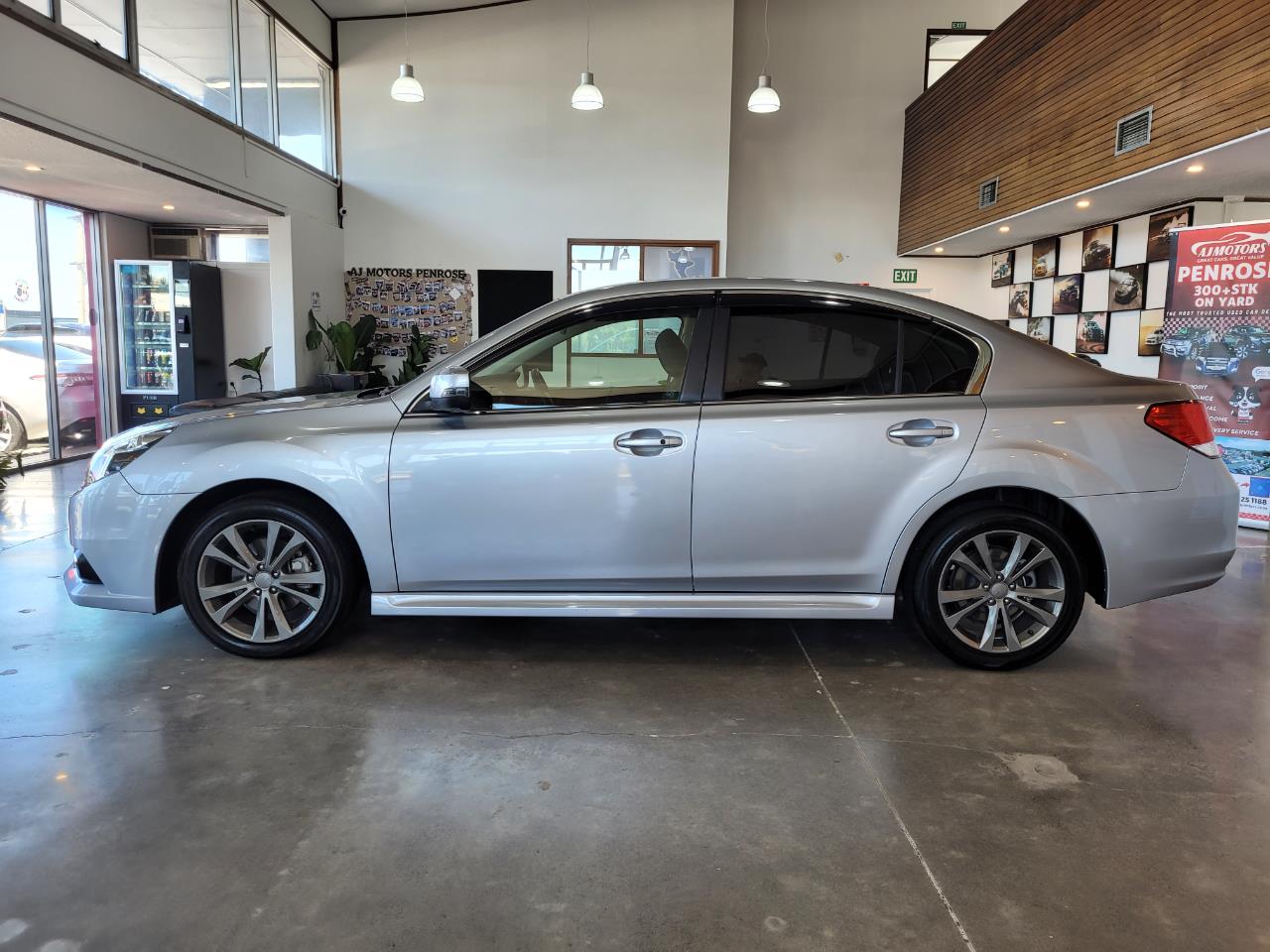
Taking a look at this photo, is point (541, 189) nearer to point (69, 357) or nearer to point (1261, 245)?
point (69, 357)

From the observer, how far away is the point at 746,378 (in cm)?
323

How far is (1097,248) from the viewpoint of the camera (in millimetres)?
9570

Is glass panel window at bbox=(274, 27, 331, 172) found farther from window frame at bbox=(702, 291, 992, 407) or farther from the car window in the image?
window frame at bbox=(702, 291, 992, 407)

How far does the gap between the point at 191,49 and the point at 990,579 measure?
8.78 m

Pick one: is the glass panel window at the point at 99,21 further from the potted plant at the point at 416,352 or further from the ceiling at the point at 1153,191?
the ceiling at the point at 1153,191

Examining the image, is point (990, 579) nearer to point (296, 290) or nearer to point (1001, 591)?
point (1001, 591)

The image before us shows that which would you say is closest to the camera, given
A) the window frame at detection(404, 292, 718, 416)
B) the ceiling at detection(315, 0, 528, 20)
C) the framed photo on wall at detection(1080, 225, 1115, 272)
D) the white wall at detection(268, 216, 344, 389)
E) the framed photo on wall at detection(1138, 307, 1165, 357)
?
the window frame at detection(404, 292, 718, 416)

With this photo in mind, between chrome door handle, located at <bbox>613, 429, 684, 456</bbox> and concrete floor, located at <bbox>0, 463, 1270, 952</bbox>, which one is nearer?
concrete floor, located at <bbox>0, 463, 1270, 952</bbox>

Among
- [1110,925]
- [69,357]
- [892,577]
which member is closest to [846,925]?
[1110,925]

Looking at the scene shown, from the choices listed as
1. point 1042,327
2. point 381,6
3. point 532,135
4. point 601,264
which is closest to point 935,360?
point 1042,327

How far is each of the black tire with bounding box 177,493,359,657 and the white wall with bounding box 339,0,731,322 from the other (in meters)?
9.09

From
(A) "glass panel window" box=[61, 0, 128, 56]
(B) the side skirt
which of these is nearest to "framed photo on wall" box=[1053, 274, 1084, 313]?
(B) the side skirt

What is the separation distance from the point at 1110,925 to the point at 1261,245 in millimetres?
6199

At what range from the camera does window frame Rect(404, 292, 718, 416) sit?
322 cm
